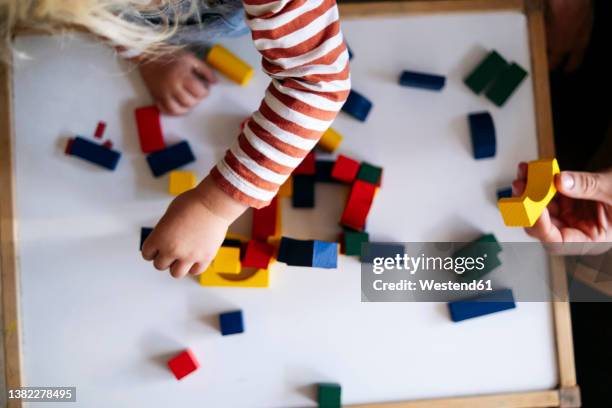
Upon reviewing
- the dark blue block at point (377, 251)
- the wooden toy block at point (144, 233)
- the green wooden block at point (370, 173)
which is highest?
the green wooden block at point (370, 173)

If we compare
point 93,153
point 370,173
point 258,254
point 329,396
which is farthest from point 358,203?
point 93,153

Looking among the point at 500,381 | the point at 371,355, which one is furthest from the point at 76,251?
the point at 500,381

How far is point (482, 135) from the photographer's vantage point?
0.79 m

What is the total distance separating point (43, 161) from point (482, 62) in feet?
1.98

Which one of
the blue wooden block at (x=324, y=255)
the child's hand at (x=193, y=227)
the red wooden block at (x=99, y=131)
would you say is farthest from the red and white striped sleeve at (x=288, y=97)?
the red wooden block at (x=99, y=131)

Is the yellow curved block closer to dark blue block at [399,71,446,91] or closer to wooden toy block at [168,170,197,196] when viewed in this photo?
dark blue block at [399,71,446,91]

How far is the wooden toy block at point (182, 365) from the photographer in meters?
0.76

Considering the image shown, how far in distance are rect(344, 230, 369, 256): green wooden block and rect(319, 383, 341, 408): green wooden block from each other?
0.17 m

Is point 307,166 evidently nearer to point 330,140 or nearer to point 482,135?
point 330,140

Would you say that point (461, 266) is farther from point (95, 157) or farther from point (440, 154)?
point (95, 157)

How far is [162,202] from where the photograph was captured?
0.79 m

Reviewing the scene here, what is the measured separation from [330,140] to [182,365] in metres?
0.35

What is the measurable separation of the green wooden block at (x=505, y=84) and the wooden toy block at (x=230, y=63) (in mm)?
331

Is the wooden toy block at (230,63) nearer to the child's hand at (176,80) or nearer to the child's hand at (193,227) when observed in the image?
the child's hand at (176,80)
